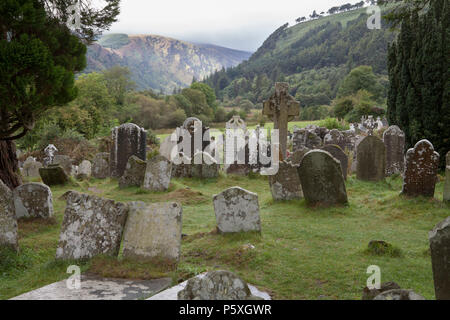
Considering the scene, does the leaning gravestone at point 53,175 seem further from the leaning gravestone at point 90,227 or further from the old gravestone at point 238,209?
the old gravestone at point 238,209

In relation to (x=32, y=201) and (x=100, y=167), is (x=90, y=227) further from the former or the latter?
(x=100, y=167)

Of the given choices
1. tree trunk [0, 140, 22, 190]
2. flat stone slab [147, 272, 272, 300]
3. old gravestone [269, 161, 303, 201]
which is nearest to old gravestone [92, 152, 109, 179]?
tree trunk [0, 140, 22, 190]

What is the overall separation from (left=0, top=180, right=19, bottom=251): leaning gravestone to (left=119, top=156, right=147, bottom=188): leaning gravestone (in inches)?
248

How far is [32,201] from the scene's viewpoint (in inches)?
308

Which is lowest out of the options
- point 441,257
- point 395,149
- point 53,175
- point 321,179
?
point 53,175

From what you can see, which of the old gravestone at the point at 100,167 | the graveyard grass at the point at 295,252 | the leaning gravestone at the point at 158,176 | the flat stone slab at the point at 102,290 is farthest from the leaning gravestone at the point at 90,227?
the old gravestone at the point at 100,167

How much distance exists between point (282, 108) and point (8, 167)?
29.4 ft

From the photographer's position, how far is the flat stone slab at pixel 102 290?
14.1 ft

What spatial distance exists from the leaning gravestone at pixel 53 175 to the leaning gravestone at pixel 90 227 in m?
8.19

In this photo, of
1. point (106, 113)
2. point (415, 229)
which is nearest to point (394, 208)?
point (415, 229)

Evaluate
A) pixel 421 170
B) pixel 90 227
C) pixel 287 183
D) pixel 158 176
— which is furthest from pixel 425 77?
pixel 90 227

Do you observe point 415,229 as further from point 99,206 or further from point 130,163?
point 130,163

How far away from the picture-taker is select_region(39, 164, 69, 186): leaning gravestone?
12883 millimetres
